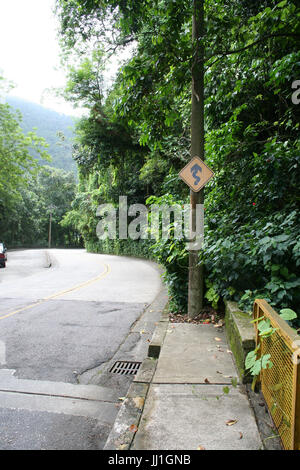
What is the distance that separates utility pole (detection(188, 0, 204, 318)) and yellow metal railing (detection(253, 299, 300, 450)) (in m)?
2.87

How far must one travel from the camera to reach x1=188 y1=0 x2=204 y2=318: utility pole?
564cm

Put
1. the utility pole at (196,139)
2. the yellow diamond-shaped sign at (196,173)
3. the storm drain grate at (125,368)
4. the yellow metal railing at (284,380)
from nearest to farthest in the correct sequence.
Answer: the yellow metal railing at (284,380)
the storm drain grate at (125,368)
the yellow diamond-shaped sign at (196,173)
the utility pole at (196,139)

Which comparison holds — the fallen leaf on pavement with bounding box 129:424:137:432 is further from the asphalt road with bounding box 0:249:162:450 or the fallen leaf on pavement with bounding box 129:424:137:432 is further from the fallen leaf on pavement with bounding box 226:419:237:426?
the fallen leaf on pavement with bounding box 226:419:237:426

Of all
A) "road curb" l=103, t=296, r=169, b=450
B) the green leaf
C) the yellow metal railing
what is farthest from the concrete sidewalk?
the green leaf

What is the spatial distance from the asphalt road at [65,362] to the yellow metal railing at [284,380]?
1.50 m

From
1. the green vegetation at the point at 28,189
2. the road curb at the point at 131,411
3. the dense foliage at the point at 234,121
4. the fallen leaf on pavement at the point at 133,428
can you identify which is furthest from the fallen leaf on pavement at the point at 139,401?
the green vegetation at the point at 28,189

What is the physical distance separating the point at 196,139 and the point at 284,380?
14.3 feet

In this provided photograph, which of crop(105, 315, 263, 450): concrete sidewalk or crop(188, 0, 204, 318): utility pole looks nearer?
crop(105, 315, 263, 450): concrete sidewalk

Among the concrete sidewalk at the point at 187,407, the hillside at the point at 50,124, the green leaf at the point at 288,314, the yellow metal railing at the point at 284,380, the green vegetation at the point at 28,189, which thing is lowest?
the concrete sidewalk at the point at 187,407

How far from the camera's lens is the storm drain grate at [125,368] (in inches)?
175

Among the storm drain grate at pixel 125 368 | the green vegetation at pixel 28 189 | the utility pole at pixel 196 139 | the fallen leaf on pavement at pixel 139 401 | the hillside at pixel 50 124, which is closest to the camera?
the fallen leaf on pavement at pixel 139 401

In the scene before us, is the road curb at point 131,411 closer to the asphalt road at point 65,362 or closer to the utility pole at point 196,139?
the asphalt road at point 65,362

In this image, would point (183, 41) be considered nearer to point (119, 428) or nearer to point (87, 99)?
point (119, 428)

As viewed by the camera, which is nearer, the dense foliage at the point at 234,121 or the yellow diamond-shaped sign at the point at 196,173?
the dense foliage at the point at 234,121
